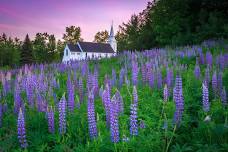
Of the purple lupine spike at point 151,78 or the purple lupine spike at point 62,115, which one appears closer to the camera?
the purple lupine spike at point 62,115

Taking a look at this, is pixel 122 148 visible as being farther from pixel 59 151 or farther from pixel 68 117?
pixel 68 117

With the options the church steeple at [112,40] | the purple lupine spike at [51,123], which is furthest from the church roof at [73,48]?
the purple lupine spike at [51,123]

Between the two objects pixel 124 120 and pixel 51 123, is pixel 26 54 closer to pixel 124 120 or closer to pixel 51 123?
pixel 51 123

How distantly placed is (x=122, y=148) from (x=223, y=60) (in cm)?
545

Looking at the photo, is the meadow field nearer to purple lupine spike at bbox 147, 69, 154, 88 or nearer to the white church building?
purple lupine spike at bbox 147, 69, 154, 88

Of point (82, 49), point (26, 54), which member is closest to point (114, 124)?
point (26, 54)

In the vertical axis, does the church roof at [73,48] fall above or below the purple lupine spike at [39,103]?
above

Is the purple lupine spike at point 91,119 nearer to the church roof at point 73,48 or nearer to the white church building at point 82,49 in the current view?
the white church building at point 82,49

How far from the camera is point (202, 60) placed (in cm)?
903

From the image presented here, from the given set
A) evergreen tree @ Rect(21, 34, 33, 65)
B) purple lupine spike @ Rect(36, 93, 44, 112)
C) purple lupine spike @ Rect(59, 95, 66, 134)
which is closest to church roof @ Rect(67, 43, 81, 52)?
evergreen tree @ Rect(21, 34, 33, 65)

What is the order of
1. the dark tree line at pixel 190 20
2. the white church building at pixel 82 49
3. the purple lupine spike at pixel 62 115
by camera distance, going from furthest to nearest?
the white church building at pixel 82 49
the dark tree line at pixel 190 20
the purple lupine spike at pixel 62 115

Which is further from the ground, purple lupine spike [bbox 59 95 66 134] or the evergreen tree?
the evergreen tree

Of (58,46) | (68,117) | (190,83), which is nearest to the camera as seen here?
(68,117)

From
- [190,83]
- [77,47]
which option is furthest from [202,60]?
[77,47]
